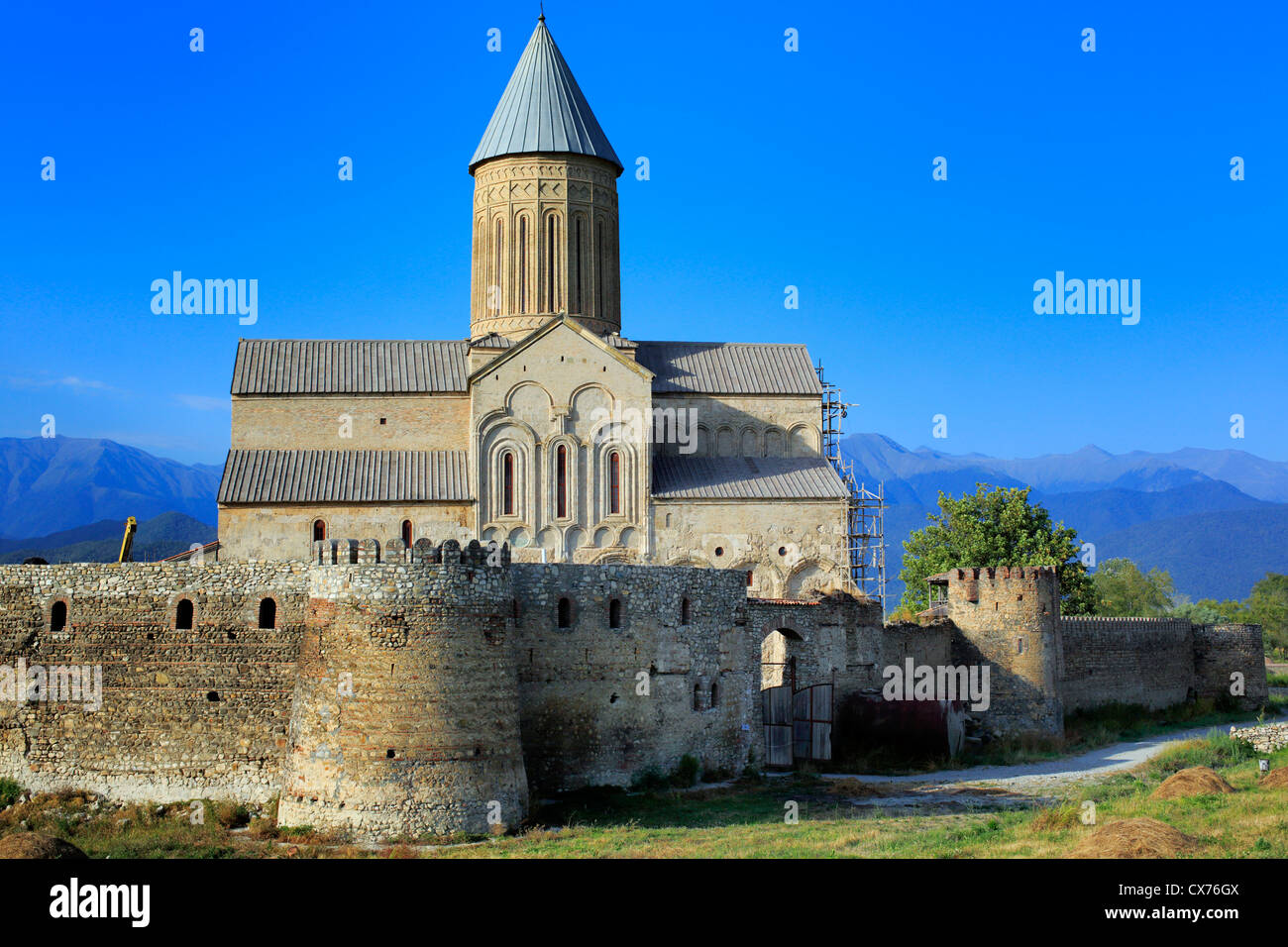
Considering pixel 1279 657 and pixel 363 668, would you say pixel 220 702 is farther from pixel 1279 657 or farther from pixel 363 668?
pixel 1279 657

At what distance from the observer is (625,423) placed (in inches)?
1478

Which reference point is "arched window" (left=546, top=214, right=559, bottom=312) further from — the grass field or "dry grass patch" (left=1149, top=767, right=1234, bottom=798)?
"dry grass patch" (left=1149, top=767, right=1234, bottom=798)

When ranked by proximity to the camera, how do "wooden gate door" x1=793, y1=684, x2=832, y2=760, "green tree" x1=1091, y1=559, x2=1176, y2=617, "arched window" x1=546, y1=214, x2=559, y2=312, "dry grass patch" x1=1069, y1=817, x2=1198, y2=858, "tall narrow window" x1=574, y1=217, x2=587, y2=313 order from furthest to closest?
"green tree" x1=1091, y1=559, x2=1176, y2=617 → "tall narrow window" x1=574, y1=217, x2=587, y2=313 → "arched window" x1=546, y1=214, x2=559, y2=312 → "wooden gate door" x1=793, y1=684, x2=832, y2=760 → "dry grass patch" x1=1069, y1=817, x2=1198, y2=858

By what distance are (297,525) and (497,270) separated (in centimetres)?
1049

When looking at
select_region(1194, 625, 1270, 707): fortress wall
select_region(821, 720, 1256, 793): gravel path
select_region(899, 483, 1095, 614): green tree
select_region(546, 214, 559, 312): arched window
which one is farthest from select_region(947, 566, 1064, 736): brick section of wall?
select_region(546, 214, 559, 312): arched window

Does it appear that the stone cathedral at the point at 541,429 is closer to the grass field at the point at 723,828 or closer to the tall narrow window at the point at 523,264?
the tall narrow window at the point at 523,264

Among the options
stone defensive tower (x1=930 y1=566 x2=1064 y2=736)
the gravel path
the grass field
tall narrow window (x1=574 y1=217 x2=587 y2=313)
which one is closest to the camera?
the grass field

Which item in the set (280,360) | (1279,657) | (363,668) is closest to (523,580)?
(363,668)

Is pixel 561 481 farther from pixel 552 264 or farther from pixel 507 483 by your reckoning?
pixel 552 264

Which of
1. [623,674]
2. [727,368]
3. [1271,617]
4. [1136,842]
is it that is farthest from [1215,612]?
[1136,842]

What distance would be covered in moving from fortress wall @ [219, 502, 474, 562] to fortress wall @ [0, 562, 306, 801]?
14.3 meters

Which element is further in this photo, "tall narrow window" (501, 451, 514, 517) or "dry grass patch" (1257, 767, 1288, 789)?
"tall narrow window" (501, 451, 514, 517)

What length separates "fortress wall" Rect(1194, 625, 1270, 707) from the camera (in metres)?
37.3
